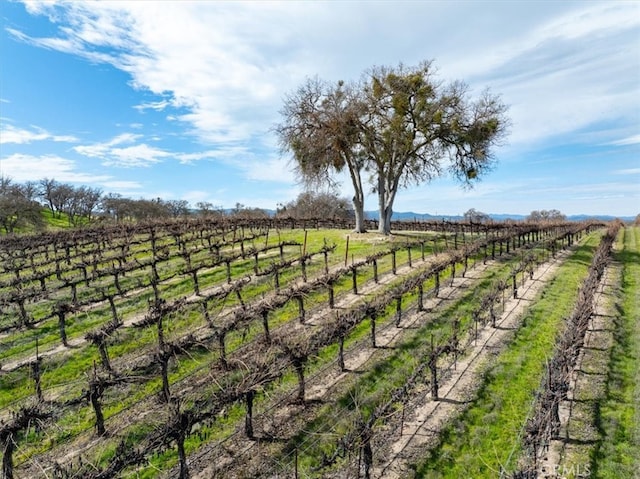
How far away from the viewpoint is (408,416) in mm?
9164

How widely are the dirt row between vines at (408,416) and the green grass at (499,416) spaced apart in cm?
36

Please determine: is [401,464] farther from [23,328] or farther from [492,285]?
[23,328]

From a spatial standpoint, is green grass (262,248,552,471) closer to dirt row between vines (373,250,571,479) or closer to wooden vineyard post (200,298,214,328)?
dirt row between vines (373,250,571,479)

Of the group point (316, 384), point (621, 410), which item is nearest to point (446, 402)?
point (316, 384)

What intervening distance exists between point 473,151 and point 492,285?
50.3ft

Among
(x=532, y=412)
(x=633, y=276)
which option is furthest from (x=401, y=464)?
(x=633, y=276)

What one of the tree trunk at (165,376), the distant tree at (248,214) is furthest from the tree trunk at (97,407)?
the distant tree at (248,214)

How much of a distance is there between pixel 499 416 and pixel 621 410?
2706mm

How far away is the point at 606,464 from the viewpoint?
24.6ft

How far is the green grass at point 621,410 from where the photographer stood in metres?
7.47

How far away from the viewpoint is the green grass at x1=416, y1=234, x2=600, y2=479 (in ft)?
24.9

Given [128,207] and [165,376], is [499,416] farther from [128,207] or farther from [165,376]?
[128,207]

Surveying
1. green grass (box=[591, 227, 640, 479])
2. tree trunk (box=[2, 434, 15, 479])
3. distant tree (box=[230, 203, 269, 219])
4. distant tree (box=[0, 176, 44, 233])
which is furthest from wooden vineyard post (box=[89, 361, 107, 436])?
distant tree (box=[0, 176, 44, 233])

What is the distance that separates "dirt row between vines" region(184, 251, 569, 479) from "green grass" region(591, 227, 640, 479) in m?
2.73
